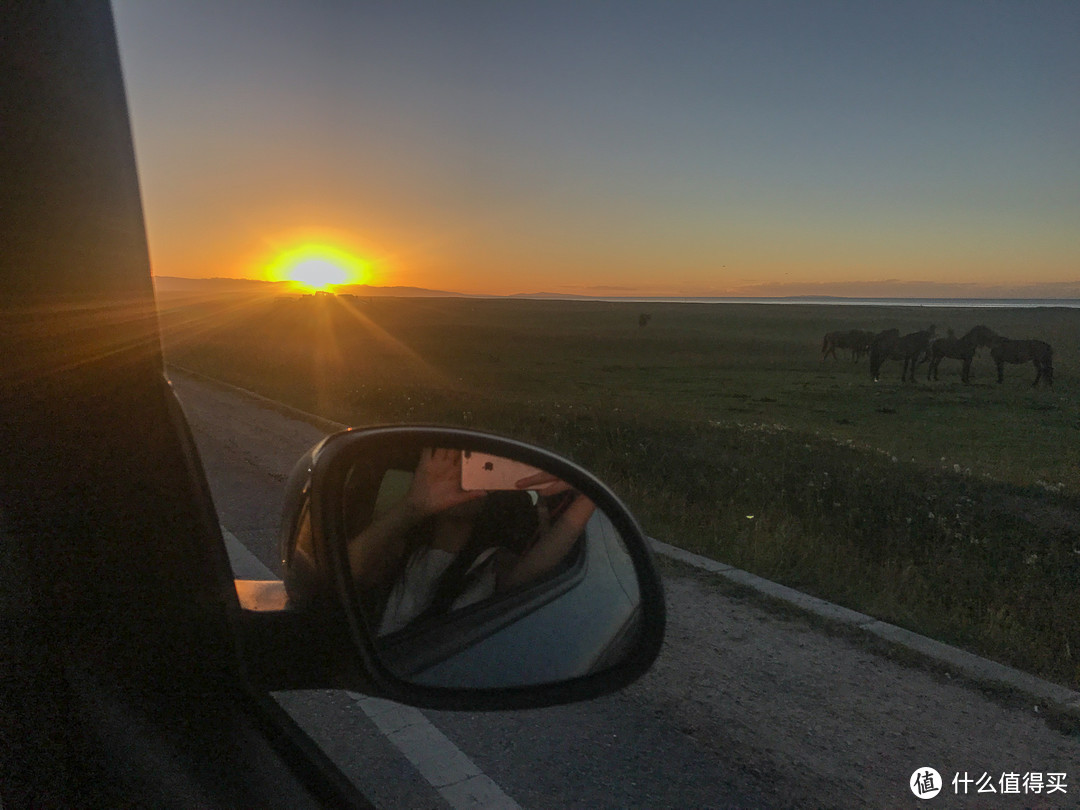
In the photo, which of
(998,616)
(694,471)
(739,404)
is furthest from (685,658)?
(739,404)

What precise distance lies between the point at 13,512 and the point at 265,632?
1.40ft

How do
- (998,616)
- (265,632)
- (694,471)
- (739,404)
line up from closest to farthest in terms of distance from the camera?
1. (265,632)
2. (998,616)
3. (694,471)
4. (739,404)

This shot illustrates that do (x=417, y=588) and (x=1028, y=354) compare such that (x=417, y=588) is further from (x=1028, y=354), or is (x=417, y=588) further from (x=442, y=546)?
(x=1028, y=354)

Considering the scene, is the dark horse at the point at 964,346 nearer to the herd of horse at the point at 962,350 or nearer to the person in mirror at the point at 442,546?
the herd of horse at the point at 962,350

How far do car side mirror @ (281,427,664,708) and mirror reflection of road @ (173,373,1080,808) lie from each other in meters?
1.49

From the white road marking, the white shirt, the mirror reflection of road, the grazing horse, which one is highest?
the white shirt

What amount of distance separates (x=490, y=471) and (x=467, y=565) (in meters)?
0.20

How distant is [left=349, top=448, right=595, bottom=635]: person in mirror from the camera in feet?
4.99

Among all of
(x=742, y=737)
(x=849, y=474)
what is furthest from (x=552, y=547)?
(x=849, y=474)

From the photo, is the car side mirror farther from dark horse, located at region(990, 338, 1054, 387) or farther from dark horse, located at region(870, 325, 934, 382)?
dark horse, located at region(870, 325, 934, 382)

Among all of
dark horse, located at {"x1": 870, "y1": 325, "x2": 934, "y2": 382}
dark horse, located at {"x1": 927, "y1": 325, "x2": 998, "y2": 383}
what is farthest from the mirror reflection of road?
dark horse, located at {"x1": 870, "y1": 325, "x2": 934, "y2": 382}

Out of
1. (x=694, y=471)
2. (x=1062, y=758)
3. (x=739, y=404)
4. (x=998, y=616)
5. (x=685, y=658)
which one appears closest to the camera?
(x=1062, y=758)

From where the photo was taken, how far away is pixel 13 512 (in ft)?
4.24

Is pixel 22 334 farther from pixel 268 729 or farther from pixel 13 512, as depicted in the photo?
pixel 268 729
